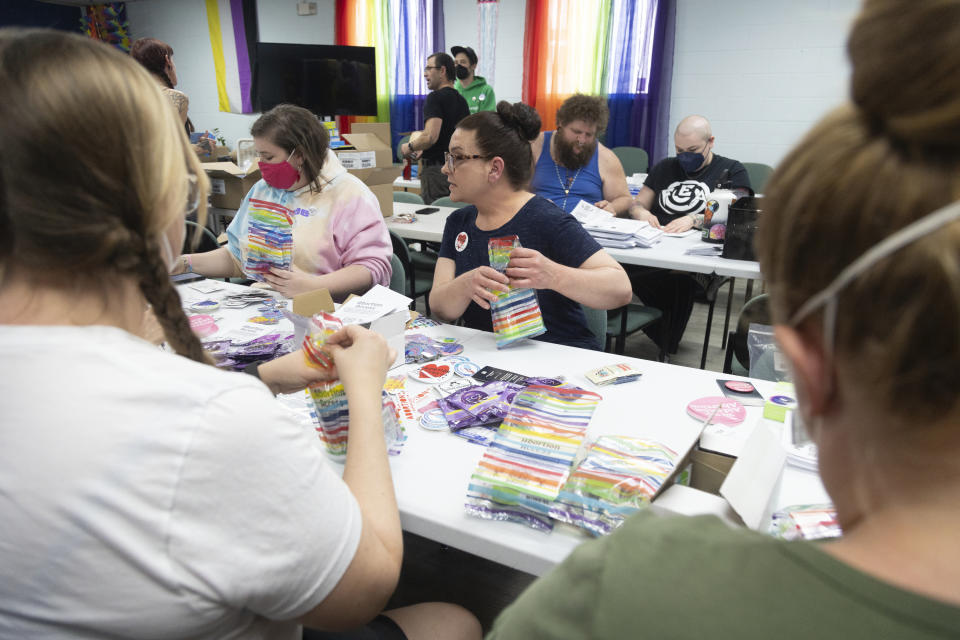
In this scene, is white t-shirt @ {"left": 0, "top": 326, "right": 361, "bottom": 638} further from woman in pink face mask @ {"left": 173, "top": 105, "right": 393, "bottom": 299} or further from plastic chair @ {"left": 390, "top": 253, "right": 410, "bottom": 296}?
plastic chair @ {"left": 390, "top": 253, "right": 410, "bottom": 296}

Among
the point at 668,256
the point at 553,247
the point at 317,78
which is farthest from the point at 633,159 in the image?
the point at 553,247

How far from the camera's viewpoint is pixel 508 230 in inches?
79.7

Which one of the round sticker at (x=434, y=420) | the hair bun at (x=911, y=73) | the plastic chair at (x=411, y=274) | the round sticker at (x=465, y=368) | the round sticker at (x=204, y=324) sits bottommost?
the plastic chair at (x=411, y=274)

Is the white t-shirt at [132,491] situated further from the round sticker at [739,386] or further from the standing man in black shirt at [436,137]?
the standing man in black shirt at [436,137]

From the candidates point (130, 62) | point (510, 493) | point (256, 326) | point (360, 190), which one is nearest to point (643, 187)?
point (360, 190)

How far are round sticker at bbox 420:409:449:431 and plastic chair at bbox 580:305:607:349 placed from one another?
0.93 meters

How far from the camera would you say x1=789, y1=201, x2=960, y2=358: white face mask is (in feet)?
1.10

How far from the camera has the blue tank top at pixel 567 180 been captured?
393cm

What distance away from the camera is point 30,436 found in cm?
59

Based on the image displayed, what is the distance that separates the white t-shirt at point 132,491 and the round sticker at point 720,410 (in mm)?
962

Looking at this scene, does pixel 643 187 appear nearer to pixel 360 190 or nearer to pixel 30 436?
pixel 360 190

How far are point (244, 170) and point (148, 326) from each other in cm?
317

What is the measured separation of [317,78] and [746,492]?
6.12m

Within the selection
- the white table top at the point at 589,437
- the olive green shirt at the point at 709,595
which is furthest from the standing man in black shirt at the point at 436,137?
the olive green shirt at the point at 709,595
